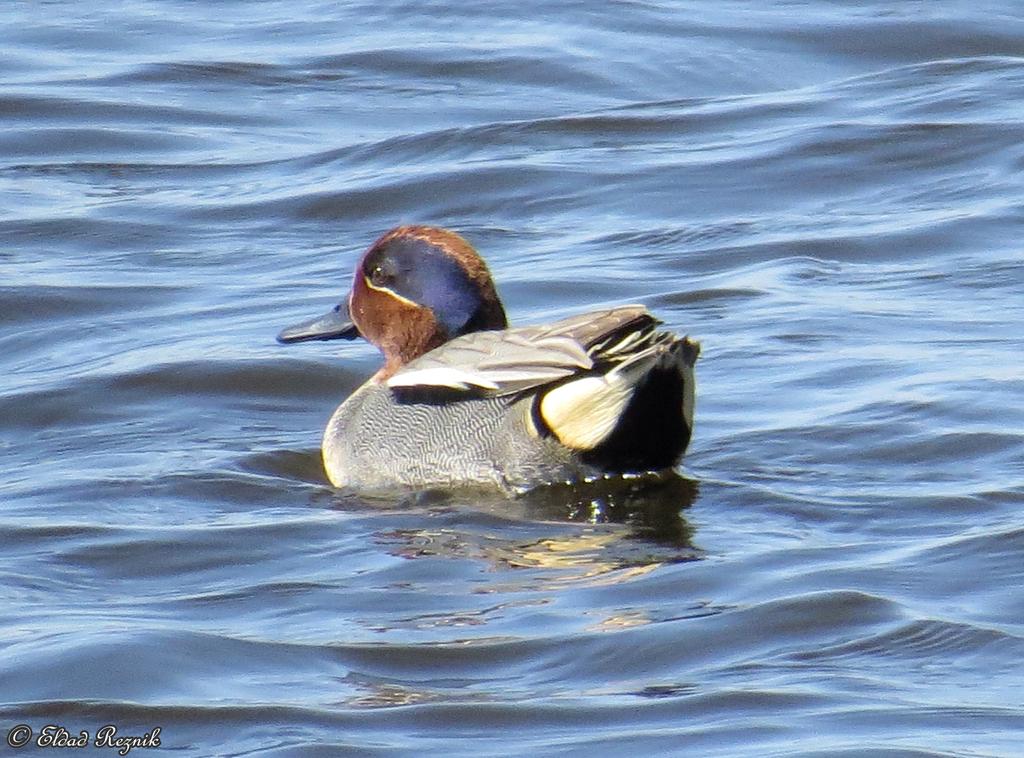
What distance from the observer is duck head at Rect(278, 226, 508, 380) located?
8227 mm

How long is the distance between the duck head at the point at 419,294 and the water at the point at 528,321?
0.48 meters

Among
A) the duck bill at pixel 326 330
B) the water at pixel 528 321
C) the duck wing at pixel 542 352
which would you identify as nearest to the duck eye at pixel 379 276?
the duck bill at pixel 326 330

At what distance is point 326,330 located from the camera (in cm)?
876

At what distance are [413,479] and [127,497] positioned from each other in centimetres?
93

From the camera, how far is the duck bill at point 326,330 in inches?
344

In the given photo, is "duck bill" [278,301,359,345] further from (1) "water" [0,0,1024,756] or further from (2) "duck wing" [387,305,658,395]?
(2) "duck wing" [387,305,658,395]

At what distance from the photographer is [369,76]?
48.2 ft

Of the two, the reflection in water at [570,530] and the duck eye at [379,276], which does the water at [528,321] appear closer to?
the reflection in water at [570,530]

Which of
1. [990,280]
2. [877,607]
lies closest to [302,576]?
[877,607]

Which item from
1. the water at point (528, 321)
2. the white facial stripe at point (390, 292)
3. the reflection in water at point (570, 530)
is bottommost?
the reflection in water at point (570, 530)

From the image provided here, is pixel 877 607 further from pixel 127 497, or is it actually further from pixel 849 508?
pixel 127 497

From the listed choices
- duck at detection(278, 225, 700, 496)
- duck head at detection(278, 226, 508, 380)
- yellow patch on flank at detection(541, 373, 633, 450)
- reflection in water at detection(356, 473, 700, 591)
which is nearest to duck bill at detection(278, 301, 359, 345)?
duck head at detection(278, 226, 508, 380)

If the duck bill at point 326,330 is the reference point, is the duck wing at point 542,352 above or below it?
above

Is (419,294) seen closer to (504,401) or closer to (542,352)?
(504,401)
